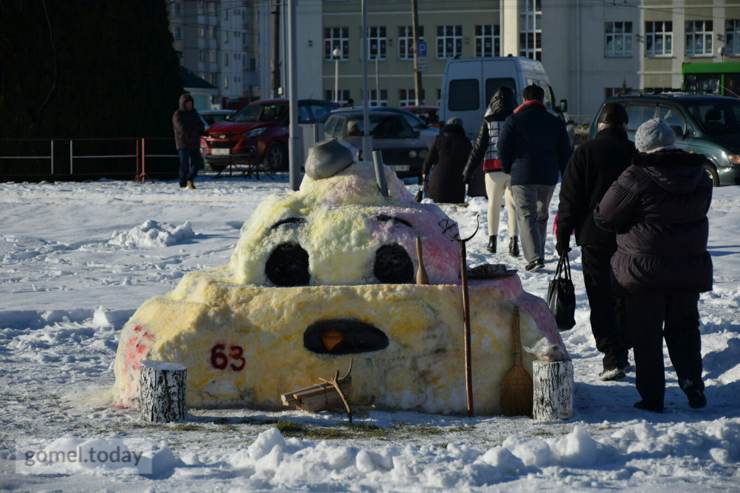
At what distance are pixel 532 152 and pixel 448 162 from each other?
4416 mm

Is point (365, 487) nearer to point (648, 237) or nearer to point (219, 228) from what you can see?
point (648, 237)

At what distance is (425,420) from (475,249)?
8.27 meters

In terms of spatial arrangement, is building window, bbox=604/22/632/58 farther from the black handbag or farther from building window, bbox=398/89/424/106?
the black handbag

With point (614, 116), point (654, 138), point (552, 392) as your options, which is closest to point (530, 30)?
point (614, 116)

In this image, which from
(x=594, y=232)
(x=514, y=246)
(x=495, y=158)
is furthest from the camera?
(x=514, y=246)

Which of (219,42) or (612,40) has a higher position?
(219,42)

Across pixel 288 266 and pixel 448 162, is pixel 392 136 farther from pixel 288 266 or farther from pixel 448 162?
pixel 288 266

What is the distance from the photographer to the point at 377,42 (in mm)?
89062

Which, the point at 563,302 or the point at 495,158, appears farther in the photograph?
the point at 495,158

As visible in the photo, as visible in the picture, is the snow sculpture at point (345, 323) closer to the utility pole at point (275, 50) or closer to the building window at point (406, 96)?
the utility pole at point (275, 50)

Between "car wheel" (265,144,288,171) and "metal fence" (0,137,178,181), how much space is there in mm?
1804

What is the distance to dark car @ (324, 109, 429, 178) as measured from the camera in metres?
29.9

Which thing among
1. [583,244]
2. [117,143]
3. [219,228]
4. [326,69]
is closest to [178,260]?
[219,228]

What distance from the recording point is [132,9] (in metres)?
31.1
